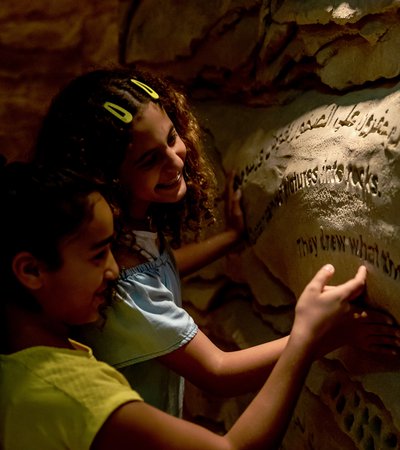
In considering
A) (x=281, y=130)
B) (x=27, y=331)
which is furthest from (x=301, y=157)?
(x=27, y=331)

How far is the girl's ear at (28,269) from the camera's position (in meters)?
1.27

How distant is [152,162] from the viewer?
1606mm

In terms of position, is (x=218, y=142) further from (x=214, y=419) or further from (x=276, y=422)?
(x=276, y=422)

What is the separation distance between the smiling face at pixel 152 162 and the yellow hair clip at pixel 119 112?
17 millimetres

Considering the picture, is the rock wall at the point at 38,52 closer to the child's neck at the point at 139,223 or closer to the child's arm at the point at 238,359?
the child's neck at the point at 139,223

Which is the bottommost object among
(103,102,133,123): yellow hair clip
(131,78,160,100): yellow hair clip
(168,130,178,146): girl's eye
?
(168,130,178,146): girl's eye

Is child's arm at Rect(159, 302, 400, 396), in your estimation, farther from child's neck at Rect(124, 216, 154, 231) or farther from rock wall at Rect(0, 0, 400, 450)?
child's neck at Rect(124, 216, 154, 231)

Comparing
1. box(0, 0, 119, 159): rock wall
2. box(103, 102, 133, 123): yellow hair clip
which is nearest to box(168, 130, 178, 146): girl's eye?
box(103, 102, 133, 123): yellow hair clip

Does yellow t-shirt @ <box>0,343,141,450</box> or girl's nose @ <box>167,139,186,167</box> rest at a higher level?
girl's nose @ <box>167,139,186,167</box>

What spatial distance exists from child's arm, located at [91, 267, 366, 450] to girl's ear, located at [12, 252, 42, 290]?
234mm

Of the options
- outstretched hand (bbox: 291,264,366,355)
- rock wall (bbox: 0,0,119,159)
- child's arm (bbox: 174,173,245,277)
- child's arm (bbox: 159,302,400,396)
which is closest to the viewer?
outstretched hand (bbox: 291,264,366,355)

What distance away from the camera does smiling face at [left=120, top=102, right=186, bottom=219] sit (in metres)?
1.58

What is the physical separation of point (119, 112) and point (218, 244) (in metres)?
0.53

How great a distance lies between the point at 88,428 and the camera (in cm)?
120
